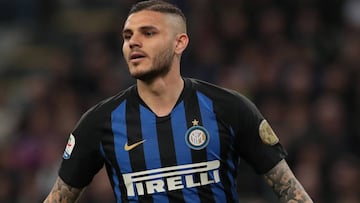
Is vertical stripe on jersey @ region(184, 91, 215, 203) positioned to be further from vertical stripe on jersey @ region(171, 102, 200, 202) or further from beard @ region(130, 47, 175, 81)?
beard @ region(130, 47, 175, 81)

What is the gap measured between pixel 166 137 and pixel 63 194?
0.59 metres

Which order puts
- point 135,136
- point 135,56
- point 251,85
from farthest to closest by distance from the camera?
point 251,85 < point 135,136 < point 135,56

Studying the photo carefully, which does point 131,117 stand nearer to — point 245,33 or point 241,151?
point 241,151

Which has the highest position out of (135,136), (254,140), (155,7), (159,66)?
(155,7)

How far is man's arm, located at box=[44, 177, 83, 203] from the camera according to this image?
5.11m

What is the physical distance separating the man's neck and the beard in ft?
0.15

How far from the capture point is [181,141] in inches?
197

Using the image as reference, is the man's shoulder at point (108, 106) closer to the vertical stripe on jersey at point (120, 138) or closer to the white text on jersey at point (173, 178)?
the vertical stripe on jersey at point (120, 138)

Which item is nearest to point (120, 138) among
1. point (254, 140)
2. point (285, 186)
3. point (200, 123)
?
point (200, 123)

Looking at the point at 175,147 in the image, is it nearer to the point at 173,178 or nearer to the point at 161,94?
the point at 173,178

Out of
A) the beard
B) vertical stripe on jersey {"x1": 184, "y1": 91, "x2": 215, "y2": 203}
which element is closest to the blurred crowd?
vertical stripe on jersey {"x1": 184, "y1": 91, "x2": 215, "y2": 203}

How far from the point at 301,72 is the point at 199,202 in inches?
192

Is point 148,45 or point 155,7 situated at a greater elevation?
point 155,7

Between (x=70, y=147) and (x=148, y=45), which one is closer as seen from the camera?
(x=148, y=45)
